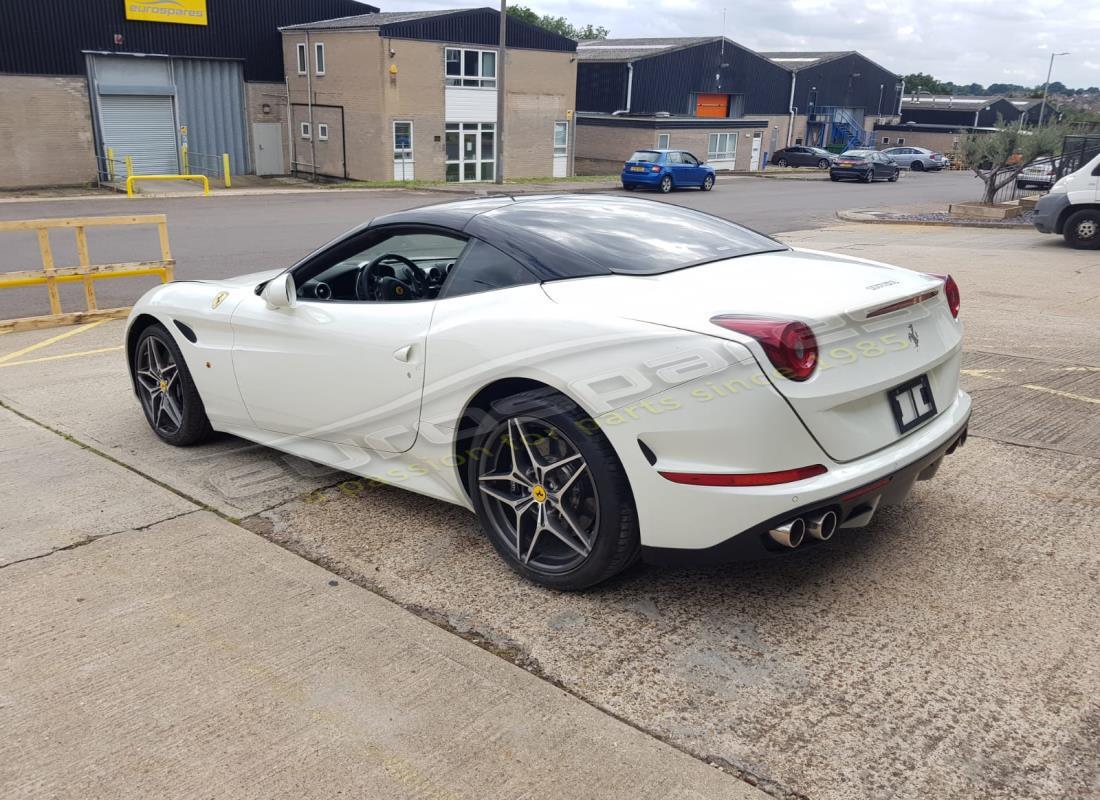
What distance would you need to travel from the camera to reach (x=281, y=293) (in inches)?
170

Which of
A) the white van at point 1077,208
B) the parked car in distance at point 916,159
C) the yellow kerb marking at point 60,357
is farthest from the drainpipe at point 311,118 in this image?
the parked car in distance at point 916,159

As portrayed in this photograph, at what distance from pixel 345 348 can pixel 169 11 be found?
1368 inches

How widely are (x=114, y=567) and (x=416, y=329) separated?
1.56 m

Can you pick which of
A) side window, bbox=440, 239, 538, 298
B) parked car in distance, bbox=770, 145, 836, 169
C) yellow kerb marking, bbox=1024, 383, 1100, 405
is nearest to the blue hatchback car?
parked car in distance, bbox=770, 145, 836, 169

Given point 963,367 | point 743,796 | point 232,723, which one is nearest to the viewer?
point 743,796

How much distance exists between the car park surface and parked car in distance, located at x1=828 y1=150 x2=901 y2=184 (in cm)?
3990

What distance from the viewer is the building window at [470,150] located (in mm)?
37312

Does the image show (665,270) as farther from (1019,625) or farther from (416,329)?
(1019,625)

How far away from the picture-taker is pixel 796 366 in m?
3.05

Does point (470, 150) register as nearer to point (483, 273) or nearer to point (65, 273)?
point (65, 273)

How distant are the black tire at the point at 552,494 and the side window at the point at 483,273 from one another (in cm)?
51

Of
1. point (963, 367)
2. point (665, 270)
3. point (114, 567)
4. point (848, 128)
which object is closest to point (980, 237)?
point (963, 367)

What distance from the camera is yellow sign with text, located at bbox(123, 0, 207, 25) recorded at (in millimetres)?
32531

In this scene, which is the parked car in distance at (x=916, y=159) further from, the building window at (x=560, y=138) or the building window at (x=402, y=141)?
the building window at (x=402, y=141)
